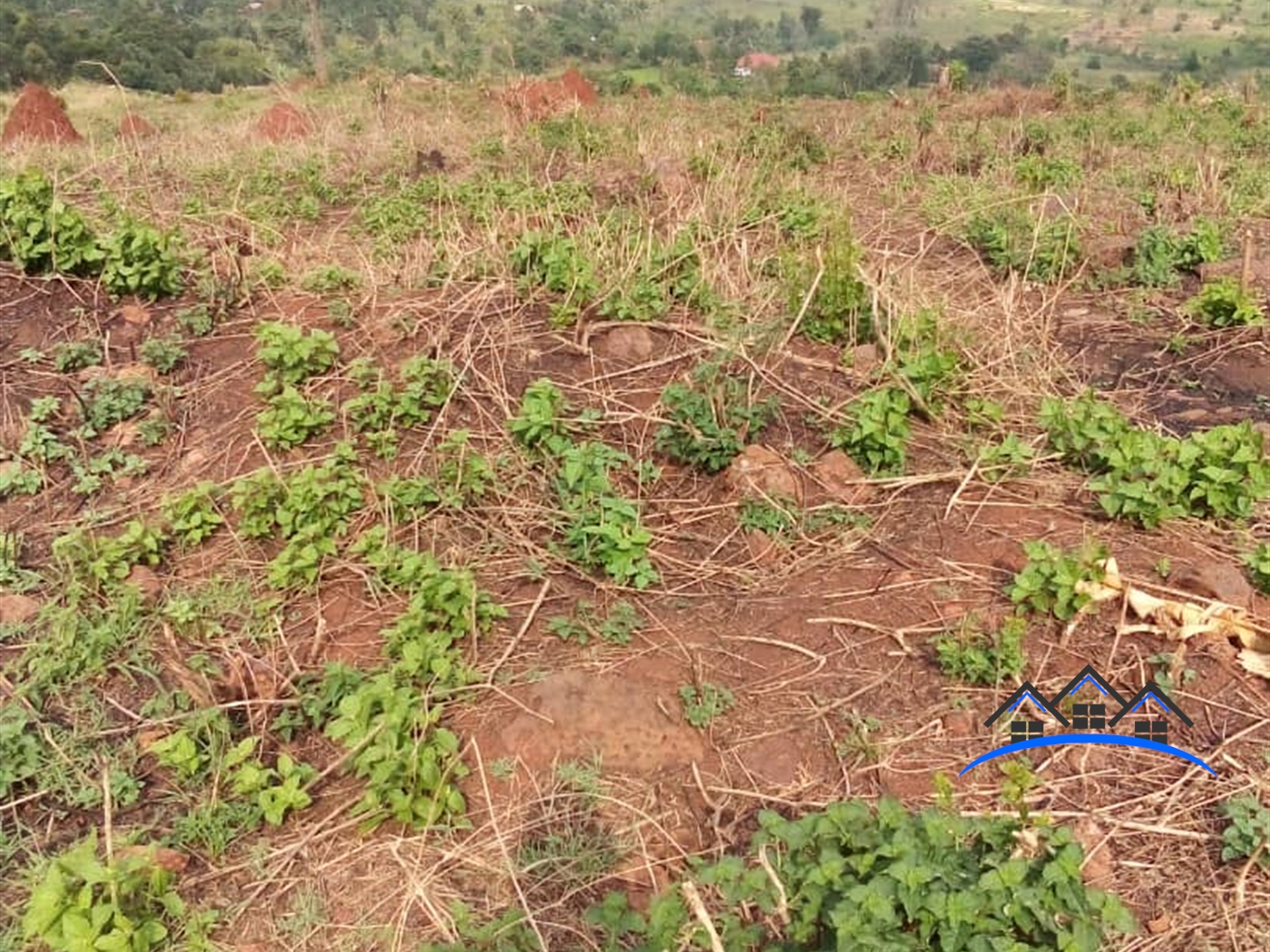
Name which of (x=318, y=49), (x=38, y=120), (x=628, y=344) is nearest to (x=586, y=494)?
(x=628, y=344)

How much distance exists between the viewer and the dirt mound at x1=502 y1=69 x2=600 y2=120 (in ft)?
32.3

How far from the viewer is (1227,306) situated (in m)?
4.72

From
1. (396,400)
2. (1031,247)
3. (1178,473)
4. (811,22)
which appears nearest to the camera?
(1178,473)

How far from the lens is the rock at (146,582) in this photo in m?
3.20

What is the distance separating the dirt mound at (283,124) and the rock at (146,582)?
6.92m

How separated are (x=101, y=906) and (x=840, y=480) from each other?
8.42ft

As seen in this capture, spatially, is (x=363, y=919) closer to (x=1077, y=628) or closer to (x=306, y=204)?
(x=1077, y=628)

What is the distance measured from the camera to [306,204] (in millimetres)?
6309

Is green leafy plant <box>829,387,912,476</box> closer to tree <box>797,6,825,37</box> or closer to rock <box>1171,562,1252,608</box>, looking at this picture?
rock <box>1171,562,1252,608</box>

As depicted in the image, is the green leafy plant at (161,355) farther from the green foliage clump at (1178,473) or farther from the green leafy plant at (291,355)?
the green foliage clump at (1178,473)

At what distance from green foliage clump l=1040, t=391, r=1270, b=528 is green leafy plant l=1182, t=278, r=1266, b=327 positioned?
65.7 inches

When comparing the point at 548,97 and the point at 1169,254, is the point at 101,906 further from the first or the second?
the point at 548,97

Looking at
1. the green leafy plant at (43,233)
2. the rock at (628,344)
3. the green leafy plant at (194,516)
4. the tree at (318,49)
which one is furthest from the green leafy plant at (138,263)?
the tree at (318,49)

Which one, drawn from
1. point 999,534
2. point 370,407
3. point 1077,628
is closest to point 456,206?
point 370,407
